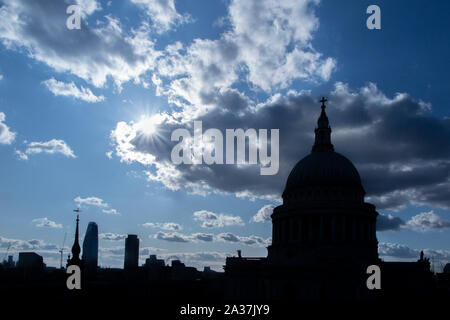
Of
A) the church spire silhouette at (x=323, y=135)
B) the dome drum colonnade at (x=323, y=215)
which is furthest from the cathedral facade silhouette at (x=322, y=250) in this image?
the church spire silhouette at (x=323, y=135)

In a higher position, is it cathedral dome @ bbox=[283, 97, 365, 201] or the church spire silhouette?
the church spire silhouette

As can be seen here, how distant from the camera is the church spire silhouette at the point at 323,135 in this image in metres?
92.5

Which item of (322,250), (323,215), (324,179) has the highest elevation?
(324,179)

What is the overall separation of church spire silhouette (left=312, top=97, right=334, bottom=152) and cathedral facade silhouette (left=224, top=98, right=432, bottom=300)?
117 inches

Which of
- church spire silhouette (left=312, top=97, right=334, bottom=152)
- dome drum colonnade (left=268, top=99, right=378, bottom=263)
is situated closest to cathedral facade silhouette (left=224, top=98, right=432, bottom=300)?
dome drum colonnade (left=268, top=99, right=378, bottom=263)

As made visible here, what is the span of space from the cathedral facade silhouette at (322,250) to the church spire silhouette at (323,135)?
117 inches

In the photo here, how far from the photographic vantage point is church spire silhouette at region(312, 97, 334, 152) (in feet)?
303

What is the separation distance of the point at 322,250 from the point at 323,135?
28.2 meters

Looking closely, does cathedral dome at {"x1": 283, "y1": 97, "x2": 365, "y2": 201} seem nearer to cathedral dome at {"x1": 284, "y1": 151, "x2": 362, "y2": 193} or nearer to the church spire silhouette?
cathedral dome at {"x1": 284, "y1": 151, "x2": 362, "y2": 193}

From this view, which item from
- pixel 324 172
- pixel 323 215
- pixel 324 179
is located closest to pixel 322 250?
pixel 323 215

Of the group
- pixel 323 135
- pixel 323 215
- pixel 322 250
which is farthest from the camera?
pixel 323 135

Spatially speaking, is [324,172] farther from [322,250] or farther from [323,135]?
[322,250]

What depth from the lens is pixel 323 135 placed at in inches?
3688
